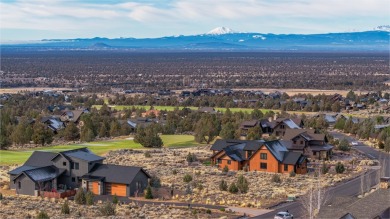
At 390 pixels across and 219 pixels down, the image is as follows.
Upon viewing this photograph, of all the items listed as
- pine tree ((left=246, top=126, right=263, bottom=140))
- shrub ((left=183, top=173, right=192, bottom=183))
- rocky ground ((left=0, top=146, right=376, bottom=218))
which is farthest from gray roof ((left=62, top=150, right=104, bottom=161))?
pine tree ((left=246, top=126, right=263, bottom=140))

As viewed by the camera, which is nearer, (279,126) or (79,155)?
(79,155)

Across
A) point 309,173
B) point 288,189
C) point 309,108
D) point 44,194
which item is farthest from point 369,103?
point 44,194

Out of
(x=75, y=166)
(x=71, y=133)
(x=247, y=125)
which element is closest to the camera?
(x=75, y=166)

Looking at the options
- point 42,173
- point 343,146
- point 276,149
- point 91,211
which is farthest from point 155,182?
point 343,146

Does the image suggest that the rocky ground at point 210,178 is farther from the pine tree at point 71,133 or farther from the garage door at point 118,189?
the pine tree at point 71,133

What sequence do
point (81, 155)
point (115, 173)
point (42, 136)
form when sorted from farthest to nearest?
point (42, 136) → point (81, 155) → point (115, 173)

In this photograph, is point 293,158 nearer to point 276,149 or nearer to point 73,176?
point 276,149
